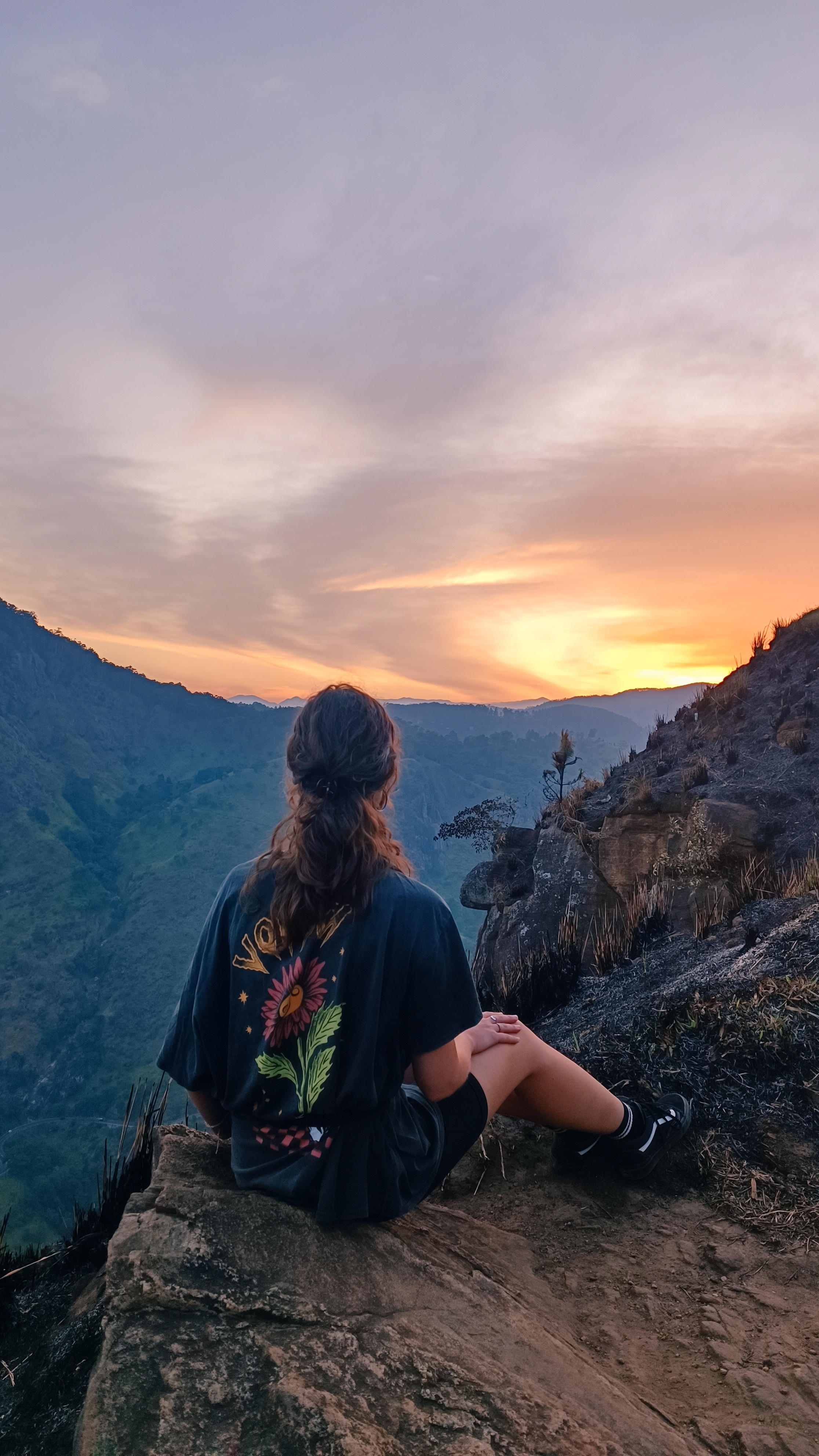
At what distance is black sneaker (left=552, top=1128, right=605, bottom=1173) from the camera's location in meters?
2.88

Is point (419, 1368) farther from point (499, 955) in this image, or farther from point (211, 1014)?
point (499, 955)

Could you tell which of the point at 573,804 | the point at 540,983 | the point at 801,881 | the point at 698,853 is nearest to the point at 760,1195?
the point at 540,983

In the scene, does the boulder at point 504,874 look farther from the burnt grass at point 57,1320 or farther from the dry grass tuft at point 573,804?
the burnt grass at point 57,1320

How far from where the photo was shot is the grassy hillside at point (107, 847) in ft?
177

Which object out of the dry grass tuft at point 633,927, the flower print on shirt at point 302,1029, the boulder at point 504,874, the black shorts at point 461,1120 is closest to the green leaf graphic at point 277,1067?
the flower print on shirt at point 302,1029

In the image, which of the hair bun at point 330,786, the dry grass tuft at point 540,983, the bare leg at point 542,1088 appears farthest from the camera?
the dry grass tuft at point 540,983

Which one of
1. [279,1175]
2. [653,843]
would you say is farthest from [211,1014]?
[653,843]

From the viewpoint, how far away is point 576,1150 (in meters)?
2.90

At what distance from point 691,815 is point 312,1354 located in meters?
8.72

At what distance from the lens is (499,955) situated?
1154 centimetres

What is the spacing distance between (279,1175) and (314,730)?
43.8 inches

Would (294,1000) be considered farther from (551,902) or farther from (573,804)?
(573,804)

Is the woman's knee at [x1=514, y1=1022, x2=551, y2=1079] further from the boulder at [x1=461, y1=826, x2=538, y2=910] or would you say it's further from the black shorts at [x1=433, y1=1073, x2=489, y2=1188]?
the boulder at [x1=461, y1=826, x2=538, y2=910]

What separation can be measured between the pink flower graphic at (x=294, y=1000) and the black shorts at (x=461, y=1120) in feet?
1.74
